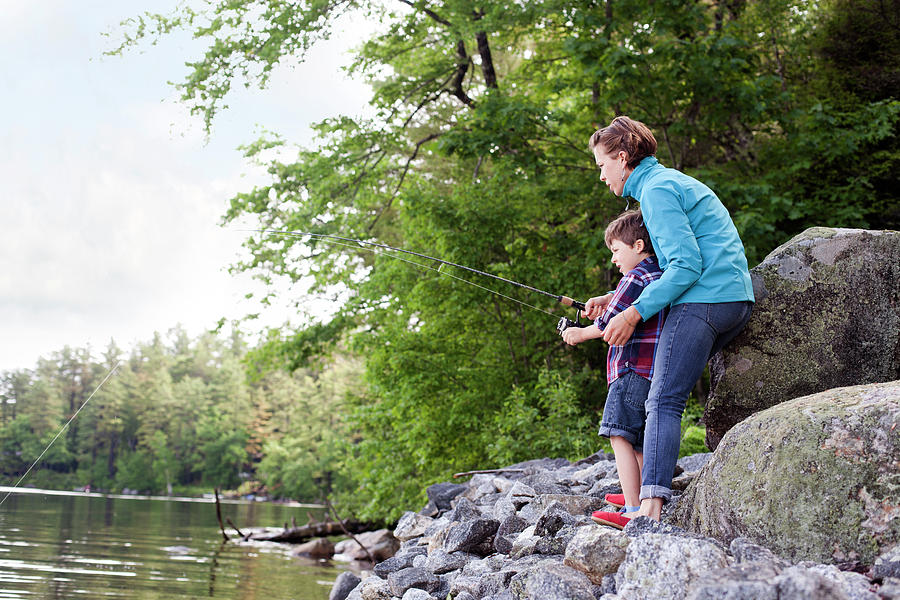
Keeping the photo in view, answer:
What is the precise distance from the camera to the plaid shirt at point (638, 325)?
405 centimetres

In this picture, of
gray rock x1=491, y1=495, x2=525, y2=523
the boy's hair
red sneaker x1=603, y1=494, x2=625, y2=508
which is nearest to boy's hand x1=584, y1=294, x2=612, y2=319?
the boy's hair

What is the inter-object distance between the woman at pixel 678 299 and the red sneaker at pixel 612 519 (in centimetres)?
8

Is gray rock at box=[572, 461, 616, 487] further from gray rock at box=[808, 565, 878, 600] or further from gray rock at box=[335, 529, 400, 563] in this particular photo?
gray rock at box=[335, 529, 400, 563]

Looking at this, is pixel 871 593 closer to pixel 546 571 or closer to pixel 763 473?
pixel 763 473

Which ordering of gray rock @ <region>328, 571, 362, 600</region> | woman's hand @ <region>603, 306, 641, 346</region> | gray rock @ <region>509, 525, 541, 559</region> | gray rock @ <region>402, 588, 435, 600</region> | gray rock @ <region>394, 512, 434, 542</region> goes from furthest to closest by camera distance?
gray rock @ <region>328, 571, 362, 600</region>
gray rock @ <region>394, 512, 434, 542</region>
gray rock @ <region>402, 588, 435, 600</region>
gray rock @ <region>509, 525, 541, 559</region>
woman's hand @ <region>603, 306, 641, 346</region>

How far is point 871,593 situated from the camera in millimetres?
2564

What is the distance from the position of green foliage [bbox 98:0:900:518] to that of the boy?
4198 millimetres

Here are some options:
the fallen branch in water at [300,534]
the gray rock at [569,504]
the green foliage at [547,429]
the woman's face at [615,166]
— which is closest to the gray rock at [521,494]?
the gray rock at [569,504]

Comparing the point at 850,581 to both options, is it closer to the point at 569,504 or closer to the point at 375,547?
the point at 569,504

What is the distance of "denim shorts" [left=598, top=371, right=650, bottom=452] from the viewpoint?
4.11 meters

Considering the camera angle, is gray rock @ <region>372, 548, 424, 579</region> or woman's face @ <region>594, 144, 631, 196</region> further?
gray rock @ <region>372, 548, 424, 579</region>

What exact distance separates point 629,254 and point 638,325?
0.39m

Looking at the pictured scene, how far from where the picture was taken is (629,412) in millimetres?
4121

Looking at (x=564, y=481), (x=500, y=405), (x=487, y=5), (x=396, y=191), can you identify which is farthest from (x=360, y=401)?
(x=564, y=481)
